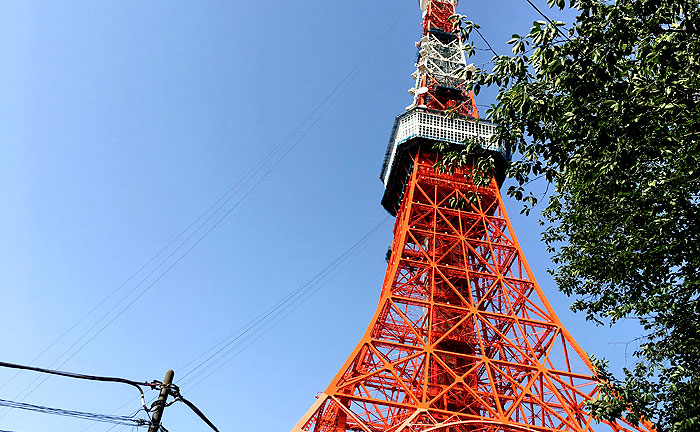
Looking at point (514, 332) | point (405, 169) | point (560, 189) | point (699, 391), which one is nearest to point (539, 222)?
point (560, 189)

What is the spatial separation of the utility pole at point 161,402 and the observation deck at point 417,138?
19.8 m

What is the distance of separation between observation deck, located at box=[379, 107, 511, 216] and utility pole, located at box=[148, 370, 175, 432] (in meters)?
19.8

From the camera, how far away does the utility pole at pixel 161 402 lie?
6.20m

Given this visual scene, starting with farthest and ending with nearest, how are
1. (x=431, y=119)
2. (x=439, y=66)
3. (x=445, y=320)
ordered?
(x=439, y=66) → (x=431, y=119) → (x=445, y=320)

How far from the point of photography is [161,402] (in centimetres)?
627

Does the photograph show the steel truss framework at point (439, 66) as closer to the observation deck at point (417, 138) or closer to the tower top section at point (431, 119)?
the tower top section at point (431, 119)

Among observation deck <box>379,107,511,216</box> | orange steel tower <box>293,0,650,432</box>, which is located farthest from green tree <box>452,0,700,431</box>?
observation deck <box>379,107,511,216</box>

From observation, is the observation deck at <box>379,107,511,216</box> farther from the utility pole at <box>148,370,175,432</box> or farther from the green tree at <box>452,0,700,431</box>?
the utility pole at <box>148,370,175,432</box>

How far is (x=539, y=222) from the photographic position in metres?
9.80

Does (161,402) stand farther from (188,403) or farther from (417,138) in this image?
(417,138)

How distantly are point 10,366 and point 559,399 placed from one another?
14477 millimetres

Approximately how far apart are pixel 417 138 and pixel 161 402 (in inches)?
791

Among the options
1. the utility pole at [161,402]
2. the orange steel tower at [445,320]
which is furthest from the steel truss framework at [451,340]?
the utility pole at [161,402]

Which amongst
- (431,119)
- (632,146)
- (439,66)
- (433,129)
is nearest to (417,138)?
(433,129)
